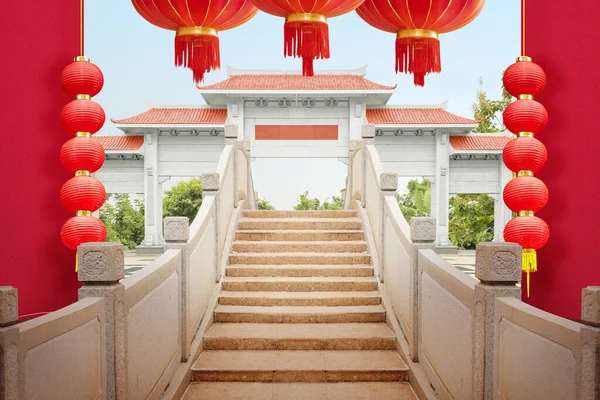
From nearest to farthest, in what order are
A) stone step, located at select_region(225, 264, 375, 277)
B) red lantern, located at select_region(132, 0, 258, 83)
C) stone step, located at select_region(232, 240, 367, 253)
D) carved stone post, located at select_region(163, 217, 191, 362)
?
red lantern, located at select_region(132, 0, 258, 83) → carved stone post, located at select_region(163, 217, 191, 362) → stone step, located at select_region(225, 264, 375, 277) → stone step, located at select_region(232, 240, 367, 253)

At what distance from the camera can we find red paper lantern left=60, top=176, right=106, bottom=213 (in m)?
4.25

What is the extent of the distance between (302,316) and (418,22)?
2.97 metres

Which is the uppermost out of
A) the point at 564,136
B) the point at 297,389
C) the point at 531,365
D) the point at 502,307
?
the point at 564,136

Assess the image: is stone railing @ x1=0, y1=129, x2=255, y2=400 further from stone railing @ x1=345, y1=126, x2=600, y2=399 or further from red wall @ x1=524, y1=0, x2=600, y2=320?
red wall @ x1=524, y1=0, x2=600, y2=320

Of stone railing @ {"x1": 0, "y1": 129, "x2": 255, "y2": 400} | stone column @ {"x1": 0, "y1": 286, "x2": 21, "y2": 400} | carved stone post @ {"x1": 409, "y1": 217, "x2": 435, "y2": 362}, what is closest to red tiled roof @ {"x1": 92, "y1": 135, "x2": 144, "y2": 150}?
stone railing @ {"x1": 0, "y1": 129, "x2": 255, "y2": 400}

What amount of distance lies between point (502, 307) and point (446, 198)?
1571 cm

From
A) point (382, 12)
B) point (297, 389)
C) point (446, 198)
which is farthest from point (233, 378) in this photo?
point (446, 198)

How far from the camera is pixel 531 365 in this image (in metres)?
2.18

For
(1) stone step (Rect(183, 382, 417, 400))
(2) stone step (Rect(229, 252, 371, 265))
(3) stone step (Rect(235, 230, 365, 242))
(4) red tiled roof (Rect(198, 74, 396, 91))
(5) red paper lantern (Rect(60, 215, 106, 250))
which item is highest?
(4) red tiled roof (Rect(198, 74, 396, 91))

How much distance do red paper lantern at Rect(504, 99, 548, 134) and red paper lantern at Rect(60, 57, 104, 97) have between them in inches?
133

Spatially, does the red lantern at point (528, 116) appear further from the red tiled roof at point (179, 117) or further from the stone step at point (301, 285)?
the red tiled roof at point (179, 117)

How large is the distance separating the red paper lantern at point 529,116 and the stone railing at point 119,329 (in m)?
2.61

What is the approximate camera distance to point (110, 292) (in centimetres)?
260

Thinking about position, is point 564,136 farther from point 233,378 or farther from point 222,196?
point 222,196
